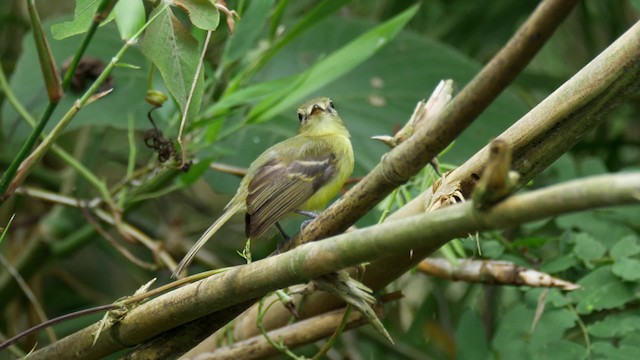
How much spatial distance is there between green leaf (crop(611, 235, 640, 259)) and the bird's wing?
87 centimetres

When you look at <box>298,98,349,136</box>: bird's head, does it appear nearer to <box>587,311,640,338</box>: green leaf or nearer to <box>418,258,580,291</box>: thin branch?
<box>418,258,580,291</box>: thin branch

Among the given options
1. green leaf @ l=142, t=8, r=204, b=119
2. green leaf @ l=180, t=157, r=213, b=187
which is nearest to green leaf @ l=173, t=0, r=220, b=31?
green leaf @ l=142, t=8, r=204, b=119

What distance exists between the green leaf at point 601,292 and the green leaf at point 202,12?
43.1 inches

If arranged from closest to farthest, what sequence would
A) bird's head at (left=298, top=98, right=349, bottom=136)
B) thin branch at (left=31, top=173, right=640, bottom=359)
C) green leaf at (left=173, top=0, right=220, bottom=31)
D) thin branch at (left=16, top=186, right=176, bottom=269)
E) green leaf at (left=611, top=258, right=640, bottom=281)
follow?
thin branch at (left=31, top=173, right=640, bottom=359)
green leaf at (left=173, top=0, right=220, bottom=31)
green leaf at (left=611, top=258, right=640, bottom=281)
thin branch at (left=16, top=186, right=176, bottom=269)
bird's head at (left=298, top=98, right=349, bottom=136)

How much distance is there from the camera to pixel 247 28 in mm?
2482

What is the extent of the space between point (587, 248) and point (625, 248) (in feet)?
0.35

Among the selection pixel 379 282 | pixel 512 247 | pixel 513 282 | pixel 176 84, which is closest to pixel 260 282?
pixel 176 84

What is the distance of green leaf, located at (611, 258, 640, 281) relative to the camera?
203cm

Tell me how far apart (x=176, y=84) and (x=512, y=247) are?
114cm

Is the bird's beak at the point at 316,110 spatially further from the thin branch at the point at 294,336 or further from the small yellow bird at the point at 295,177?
the thin branch at the point at 294,336

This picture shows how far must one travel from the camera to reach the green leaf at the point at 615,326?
199cm

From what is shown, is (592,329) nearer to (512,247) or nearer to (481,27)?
(512,247)

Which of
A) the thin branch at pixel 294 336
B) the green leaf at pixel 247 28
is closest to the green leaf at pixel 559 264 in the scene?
the thin branch at pixel 294 336

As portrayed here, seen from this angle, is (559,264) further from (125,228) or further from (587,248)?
(125,228)
